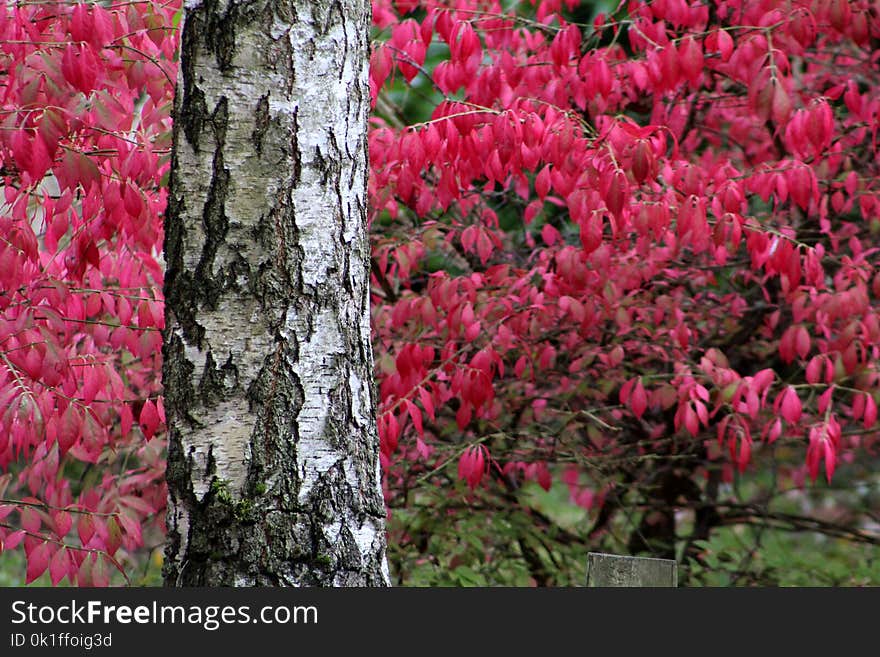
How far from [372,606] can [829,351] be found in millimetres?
2497

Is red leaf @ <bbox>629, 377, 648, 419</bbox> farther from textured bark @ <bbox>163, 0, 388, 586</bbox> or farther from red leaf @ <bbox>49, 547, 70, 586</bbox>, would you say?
red leaf @ <bbox>49, 547, 70, 586</bbox>

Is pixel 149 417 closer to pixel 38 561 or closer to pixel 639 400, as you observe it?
pixel 38 561

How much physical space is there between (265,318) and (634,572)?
1.03 m

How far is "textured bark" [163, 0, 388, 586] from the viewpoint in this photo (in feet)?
6.41

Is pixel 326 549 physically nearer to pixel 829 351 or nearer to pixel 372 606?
pixel 372 606

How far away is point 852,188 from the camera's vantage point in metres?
3.80

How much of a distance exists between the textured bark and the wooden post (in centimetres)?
54

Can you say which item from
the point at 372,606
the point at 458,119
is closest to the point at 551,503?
the point at 458,119

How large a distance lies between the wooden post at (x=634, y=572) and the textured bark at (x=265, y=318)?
542 millimetres

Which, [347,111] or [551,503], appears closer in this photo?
[347,111]

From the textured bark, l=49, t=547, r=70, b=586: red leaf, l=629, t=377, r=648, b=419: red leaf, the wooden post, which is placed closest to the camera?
the textured bark

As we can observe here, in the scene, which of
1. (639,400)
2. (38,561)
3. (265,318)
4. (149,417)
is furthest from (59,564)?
(639,400)

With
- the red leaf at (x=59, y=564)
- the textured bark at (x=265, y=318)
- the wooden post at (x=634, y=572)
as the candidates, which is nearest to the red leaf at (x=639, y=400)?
the wooden post at (x=634, y=572)

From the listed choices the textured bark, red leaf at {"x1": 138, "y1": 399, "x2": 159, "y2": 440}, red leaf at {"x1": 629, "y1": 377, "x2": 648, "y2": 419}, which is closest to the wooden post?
the textured bark
